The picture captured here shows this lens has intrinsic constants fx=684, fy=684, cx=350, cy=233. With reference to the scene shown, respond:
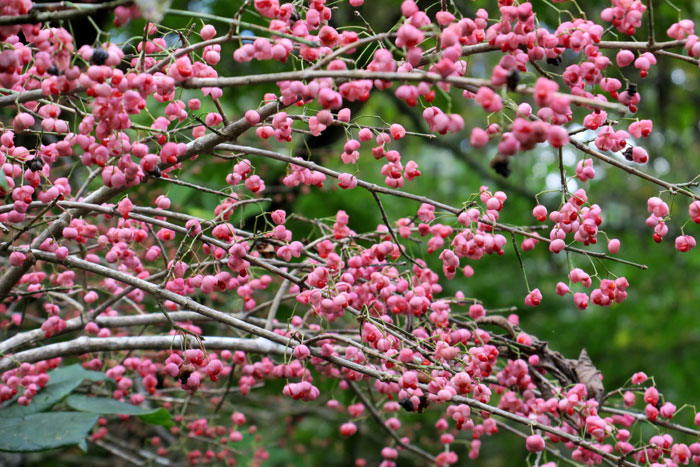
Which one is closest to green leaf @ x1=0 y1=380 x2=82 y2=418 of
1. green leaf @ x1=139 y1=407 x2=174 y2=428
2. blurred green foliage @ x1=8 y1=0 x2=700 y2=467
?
green leaf @ x1=139 y1=407 x2=174 y2=428

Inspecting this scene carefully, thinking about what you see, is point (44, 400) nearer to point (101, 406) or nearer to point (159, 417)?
point (101, 406)

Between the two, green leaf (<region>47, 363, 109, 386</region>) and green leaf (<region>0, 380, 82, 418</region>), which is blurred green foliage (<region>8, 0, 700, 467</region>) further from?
green leaf (<region>0, 380, 82, 418</region>)

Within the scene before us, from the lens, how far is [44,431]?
2.41m

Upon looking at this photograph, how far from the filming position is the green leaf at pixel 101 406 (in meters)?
2.63

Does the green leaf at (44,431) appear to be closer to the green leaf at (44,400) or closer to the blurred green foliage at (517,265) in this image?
the green leaf at (44,400)

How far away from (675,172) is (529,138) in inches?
280

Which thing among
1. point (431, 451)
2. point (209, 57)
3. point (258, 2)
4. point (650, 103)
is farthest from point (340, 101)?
point (650, 103)

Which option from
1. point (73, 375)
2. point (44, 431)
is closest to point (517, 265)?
point (73, 375)

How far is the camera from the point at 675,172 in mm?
7582

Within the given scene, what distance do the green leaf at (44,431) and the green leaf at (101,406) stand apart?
0.12m

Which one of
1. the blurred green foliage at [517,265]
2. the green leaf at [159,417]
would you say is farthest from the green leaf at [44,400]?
the blurred green foliage at [517,265]

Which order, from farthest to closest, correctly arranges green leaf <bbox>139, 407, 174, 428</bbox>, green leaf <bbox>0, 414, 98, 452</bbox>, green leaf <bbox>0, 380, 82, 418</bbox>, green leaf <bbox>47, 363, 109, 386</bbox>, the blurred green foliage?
the blurred green foliage, green leaf <bbox>47, 363, 109, 386</bbox>, green leaf <bbox>0, 380, 82, 418</bbox>, green leaf <bbox>139, 407, 174, 428</bbox>, green leaf <bbox>0, 414, 98, 452</bbox>

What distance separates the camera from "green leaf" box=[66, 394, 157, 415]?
2.63 m

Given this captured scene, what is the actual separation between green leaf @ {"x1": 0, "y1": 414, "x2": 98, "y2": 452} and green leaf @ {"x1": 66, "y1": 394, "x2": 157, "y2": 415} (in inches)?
4.9
